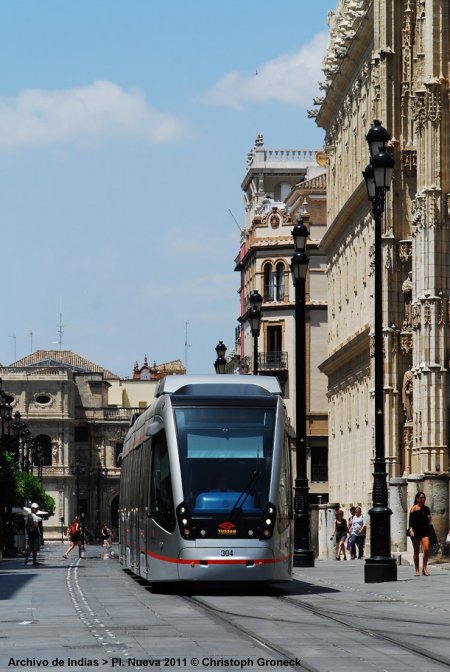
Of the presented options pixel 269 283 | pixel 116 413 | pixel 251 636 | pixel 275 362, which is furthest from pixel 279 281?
pixel 116 413

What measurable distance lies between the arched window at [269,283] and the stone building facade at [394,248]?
86.4 ft

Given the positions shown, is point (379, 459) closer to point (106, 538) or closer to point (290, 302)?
point (106, 538)

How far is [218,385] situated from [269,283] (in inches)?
3058

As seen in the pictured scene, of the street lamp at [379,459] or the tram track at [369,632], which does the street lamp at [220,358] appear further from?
the tram track at [369,632]

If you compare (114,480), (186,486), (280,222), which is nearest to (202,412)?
(186,486)

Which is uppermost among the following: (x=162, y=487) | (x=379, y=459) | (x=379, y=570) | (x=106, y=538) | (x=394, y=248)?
(x=394, y=248)

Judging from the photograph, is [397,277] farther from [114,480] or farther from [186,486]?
[114,480]

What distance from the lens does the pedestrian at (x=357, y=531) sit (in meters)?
50.0

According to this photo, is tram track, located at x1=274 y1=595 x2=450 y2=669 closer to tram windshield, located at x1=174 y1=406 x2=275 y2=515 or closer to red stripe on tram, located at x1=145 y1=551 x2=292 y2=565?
red stripe on tram, located at x1=145 y1=551 x2=292 y2=565

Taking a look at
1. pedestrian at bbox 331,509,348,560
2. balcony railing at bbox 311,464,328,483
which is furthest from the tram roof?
balcony railing at bbox 311,464,328,483

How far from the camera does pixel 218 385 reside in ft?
97.5

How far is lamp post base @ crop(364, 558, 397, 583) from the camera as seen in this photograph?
1296 inches

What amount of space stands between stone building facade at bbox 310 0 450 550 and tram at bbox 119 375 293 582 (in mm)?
16983

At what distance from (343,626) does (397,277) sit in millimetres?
37098
